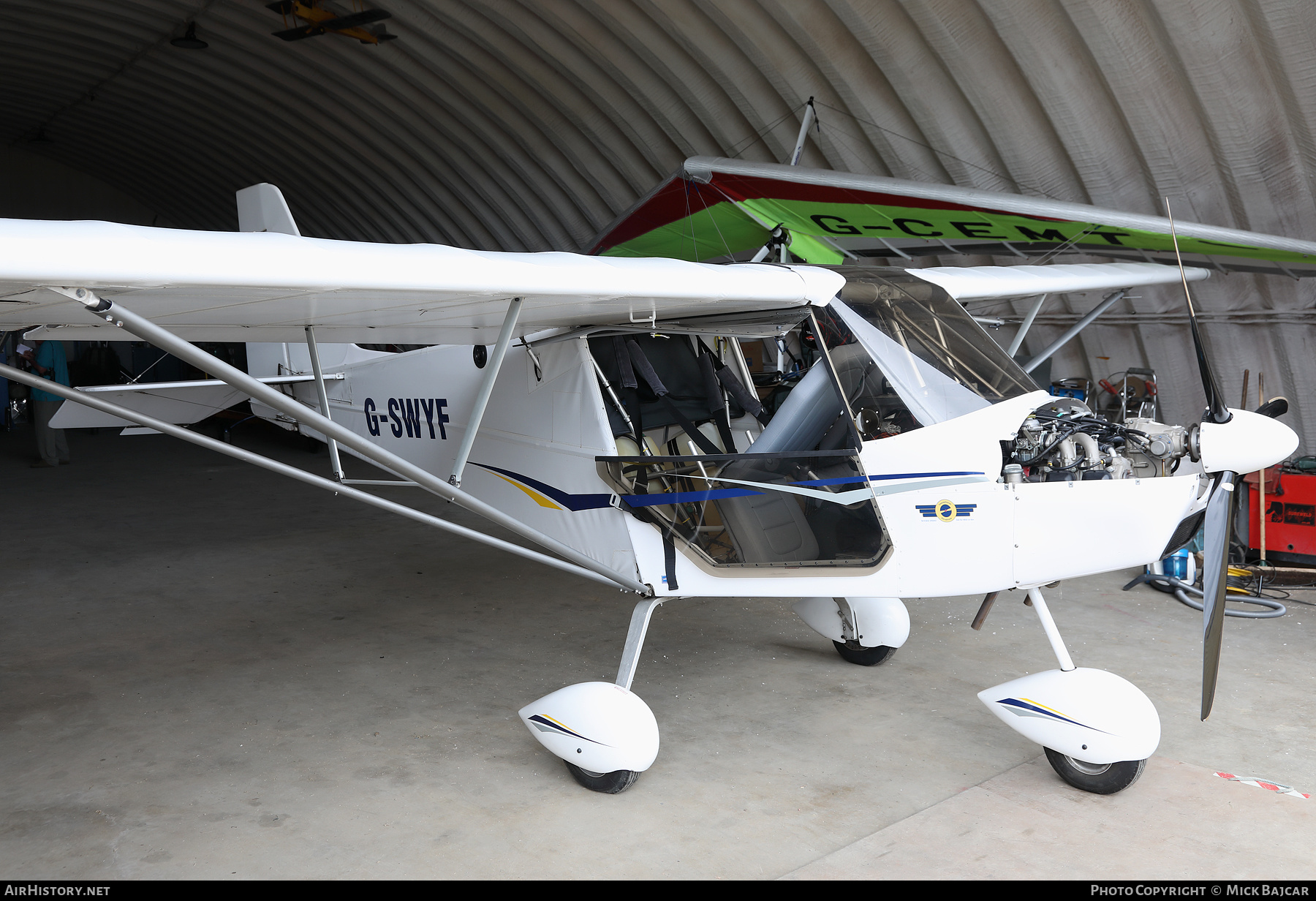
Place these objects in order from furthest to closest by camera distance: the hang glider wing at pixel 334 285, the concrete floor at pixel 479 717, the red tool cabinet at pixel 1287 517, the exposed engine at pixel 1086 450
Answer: the red tool cabinet at pixel 1287 517, the exposed engine at pixel 1086 450, the concrete floor at pixel 479 717, the hang glider wing at pixel 334 285

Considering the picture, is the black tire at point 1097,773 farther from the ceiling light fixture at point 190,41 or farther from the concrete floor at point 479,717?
the ceiling light fixture at point 190,41

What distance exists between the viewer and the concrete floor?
313 centimetres

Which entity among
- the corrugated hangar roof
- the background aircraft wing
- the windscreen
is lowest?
the windscreen

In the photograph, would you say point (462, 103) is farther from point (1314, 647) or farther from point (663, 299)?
point (1314, 647)

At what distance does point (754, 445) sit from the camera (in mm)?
3801

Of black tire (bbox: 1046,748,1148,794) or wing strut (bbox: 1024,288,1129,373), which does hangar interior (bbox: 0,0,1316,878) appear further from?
wing strut (bbox: 1024,288,1129,373)

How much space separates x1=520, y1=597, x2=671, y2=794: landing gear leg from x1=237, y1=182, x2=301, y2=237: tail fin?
3.60 metres

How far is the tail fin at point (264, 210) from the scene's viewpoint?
5.91 meters

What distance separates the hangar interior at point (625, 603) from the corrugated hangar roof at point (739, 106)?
0.03 meters

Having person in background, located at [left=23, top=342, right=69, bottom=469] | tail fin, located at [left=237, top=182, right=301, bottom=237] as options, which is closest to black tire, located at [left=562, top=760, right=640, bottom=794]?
tail fin, located at [left=237, top=182, right=301, bottom=237]

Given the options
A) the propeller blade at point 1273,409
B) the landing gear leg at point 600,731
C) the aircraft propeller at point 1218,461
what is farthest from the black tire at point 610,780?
the propeller blade at point 1273,409

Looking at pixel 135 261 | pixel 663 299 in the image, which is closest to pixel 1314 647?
pixel 663 299

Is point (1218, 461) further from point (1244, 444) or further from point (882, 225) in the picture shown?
point (882, 225)

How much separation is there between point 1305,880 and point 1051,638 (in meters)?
1.03
